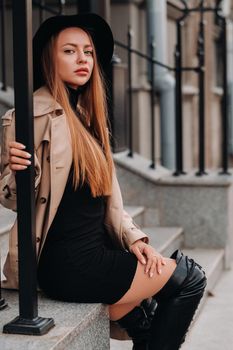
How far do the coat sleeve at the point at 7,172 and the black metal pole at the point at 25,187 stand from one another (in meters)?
0.17

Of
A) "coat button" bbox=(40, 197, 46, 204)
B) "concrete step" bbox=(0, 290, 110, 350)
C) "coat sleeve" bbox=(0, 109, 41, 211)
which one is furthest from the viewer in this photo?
"coat button" bbox=(40, 197, 46, 204)

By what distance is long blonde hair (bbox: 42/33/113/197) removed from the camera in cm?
297

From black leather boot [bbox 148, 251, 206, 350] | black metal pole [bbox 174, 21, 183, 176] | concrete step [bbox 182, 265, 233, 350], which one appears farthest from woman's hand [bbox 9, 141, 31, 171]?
black metal pole [bbox 174, 21, 183, 176]

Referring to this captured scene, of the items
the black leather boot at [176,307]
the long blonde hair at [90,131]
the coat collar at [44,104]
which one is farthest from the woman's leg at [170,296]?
the coat collar at [44,104]

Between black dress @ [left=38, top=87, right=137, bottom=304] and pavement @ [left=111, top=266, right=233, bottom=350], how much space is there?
985mm

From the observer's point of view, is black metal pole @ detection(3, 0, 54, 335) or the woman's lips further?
the woman's lips

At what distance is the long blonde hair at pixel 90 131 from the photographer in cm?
297

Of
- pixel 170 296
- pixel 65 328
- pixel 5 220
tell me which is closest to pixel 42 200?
pixel 65 328

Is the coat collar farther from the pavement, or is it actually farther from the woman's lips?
the pavement

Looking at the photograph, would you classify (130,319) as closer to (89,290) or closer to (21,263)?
(89,290)

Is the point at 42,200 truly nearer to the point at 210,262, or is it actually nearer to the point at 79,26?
the point at 79,26

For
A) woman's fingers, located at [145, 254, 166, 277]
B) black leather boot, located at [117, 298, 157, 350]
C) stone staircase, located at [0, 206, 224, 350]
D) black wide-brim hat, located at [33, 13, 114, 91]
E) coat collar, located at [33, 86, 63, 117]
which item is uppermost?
black wide-brim hat, located at [33, 13, 114, 91]

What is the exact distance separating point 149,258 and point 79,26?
1028mm

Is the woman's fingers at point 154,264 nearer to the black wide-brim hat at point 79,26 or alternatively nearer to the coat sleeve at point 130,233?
the coat sleeve at point 130,233
